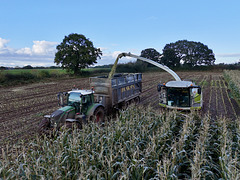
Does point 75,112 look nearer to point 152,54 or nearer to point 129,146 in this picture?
point 129,146

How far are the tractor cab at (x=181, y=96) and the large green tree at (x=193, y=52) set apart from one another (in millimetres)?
66419

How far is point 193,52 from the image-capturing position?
71.6 metres

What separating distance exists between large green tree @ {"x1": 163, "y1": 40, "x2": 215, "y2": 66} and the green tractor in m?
69.4

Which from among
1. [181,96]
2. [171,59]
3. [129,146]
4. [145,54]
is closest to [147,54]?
[145,54]

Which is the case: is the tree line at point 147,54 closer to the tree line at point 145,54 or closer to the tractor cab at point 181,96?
the tree line at point 145,54

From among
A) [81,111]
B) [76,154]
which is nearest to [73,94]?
[81,111]

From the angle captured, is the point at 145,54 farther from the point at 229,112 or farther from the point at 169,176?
the point at 169,176

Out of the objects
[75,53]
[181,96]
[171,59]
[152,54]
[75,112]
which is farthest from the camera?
[152,54]

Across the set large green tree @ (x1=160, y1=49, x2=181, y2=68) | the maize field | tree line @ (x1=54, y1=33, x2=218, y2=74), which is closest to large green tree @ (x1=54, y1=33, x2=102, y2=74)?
tree line @ (x1=54, y1=33, x2=218, y2=74)

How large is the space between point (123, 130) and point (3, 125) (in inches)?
325

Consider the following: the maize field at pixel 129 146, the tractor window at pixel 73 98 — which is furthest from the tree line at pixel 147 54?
the tractor window at pixel 73 98

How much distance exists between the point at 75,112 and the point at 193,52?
75.4 m

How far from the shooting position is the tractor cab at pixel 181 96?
30.5 ft

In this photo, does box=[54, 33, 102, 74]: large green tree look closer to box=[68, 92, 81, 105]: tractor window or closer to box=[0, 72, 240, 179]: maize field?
box=[0, 72, 240, 179]: maize field
